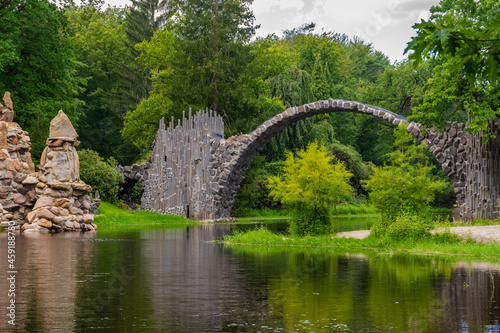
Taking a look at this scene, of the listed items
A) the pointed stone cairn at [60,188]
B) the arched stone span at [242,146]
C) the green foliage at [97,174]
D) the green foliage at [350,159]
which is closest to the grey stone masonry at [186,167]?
the arched stone span at [242,146]

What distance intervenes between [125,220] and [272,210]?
1519 cm

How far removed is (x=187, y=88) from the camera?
43.6 meters

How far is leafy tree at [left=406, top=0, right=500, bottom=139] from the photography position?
4.95 m

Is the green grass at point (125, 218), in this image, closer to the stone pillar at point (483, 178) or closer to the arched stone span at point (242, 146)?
the arched stone span at point (242, 146)

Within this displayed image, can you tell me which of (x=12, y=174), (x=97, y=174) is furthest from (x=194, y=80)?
(x=12, y=174)

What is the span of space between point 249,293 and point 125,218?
24.8m

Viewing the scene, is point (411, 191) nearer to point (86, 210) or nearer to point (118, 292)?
point (118, 292)

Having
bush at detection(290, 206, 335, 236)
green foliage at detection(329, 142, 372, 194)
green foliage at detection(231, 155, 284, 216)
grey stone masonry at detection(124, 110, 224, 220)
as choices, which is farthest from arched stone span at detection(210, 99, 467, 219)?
bush at detection(290, 206, 335, 236)

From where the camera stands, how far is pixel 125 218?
33.4 metres

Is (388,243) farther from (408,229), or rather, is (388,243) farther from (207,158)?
(207,158)

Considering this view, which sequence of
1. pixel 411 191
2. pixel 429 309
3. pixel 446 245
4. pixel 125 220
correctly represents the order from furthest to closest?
pixel 125 220, pixel 411 191, pixel 446 245, pixel 429 309

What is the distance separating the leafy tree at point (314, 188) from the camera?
65.7 ft

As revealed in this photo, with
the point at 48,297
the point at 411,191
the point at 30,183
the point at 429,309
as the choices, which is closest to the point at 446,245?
the point at 411,191

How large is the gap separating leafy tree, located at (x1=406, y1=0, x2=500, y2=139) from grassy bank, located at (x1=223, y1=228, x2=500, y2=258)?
3850 millimetres
